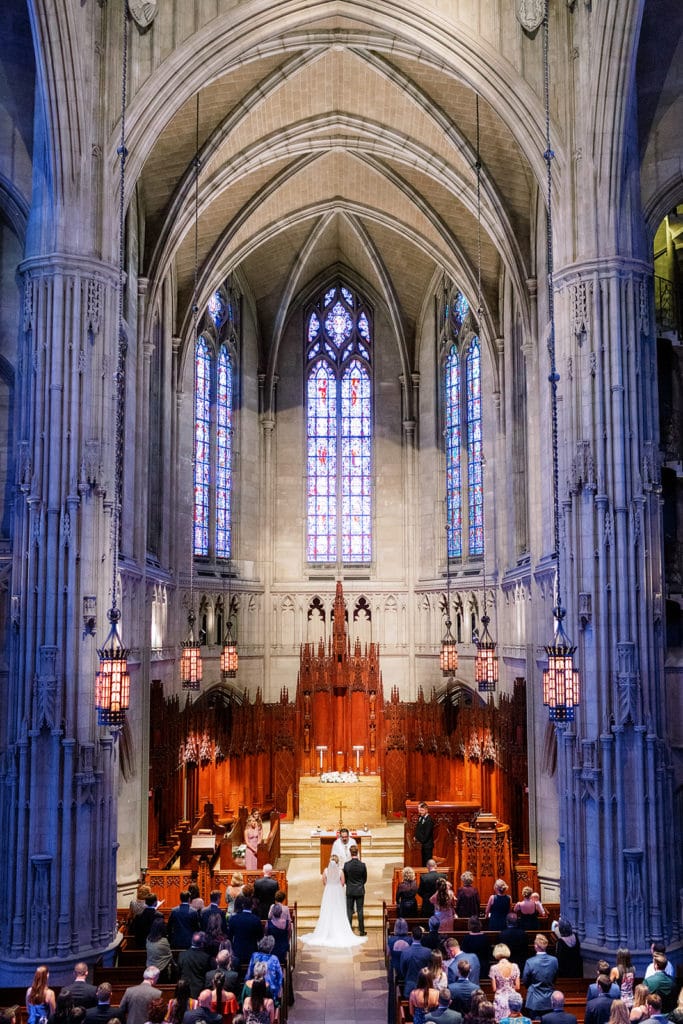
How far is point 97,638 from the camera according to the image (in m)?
15.6

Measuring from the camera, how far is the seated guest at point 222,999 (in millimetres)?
10602

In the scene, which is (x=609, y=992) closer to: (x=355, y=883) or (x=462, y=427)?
(x=355, y=883)

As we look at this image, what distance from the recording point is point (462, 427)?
30.8 m

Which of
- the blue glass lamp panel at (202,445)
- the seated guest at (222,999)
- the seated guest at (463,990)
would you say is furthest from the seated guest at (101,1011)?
the blue glass lamp panel at (202,445)

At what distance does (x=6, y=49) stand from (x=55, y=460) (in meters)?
7.38

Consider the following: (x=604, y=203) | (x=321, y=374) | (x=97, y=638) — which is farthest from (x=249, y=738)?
(x=604, y=203)

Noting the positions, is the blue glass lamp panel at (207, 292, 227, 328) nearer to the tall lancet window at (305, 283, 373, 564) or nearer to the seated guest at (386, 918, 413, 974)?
the tall lancet window at (305, 283, 373, 564)

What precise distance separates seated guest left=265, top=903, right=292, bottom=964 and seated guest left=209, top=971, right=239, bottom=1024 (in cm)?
216

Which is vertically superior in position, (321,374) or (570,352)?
(321,374)

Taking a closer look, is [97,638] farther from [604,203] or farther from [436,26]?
[436,26]

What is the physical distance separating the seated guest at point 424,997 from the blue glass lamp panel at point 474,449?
2055 cm

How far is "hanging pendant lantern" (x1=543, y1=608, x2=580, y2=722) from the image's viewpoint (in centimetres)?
1381

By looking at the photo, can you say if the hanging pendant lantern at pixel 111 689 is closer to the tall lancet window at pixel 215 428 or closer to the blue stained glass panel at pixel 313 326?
the tall lancet window at pixel 215 428

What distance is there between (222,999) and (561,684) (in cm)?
599
